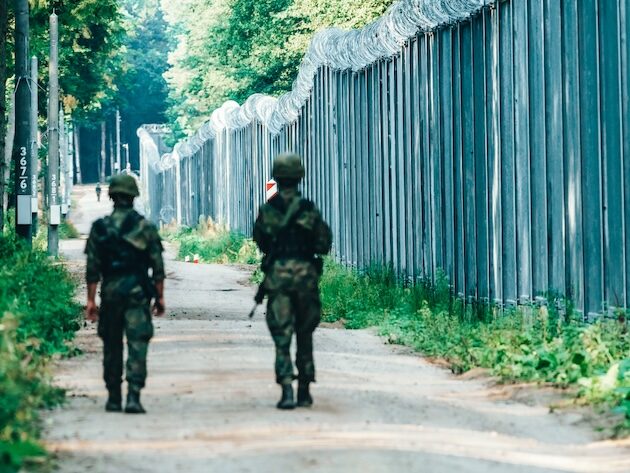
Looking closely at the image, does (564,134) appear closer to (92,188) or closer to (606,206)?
Result: (606,206)

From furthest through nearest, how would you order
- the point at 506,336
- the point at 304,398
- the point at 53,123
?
the point at 53,123 < the point at 506,336 < the point at 304,398

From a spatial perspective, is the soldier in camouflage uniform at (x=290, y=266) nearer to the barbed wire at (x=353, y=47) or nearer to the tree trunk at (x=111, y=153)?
the barbed wire at (x=353, y=47)

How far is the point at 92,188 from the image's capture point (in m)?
134

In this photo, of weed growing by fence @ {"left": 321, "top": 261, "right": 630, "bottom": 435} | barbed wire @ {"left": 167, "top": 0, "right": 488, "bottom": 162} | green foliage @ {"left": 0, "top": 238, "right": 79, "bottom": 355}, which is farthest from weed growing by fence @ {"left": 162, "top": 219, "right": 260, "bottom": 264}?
green foliage @ {"left": 0, "top": 238, "right": 79, "bottom": 355}

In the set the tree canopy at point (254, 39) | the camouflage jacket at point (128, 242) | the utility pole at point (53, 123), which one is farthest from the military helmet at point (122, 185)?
the tree canopy at point (254, 39)

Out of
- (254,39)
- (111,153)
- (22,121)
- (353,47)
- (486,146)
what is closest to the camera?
(486,146)

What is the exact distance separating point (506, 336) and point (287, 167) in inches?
189

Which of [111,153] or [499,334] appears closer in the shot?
[499,334]

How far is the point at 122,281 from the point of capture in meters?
12.0

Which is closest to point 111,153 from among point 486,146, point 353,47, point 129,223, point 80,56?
point 80,56

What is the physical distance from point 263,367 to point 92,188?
12004 centimetres

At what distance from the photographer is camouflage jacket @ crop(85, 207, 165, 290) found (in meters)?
11.9

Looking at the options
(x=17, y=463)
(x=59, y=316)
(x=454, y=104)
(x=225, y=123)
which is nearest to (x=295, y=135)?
(x=225, y=123)

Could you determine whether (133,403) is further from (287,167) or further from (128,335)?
(287,167)
